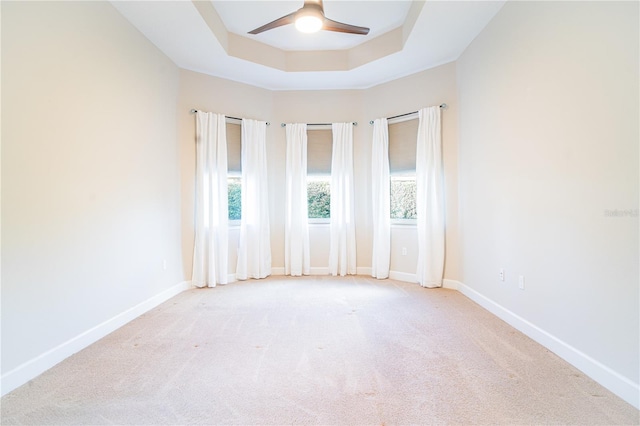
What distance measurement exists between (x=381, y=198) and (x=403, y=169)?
511 millimetres

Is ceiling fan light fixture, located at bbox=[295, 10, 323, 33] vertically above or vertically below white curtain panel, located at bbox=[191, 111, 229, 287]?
above

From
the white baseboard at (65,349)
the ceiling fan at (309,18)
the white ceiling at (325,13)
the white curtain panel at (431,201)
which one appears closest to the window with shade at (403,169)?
the white curtain panel at (431,201)

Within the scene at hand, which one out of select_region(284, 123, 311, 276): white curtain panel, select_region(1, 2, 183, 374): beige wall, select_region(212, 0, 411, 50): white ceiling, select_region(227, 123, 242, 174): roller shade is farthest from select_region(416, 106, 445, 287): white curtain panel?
select_region(1, 2, 183, 374): beige wall

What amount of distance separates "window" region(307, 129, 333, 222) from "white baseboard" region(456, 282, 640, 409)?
2662 mm

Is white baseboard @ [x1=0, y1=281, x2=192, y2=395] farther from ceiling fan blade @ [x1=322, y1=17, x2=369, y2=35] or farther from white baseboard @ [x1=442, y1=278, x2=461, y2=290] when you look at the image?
white baseboard @ [x1=442, y1=278, x2=461, y2=290]

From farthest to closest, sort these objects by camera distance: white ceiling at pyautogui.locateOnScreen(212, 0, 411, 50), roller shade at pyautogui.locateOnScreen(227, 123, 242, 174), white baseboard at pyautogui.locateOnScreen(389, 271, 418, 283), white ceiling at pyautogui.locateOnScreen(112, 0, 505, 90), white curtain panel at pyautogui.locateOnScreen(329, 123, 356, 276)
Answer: white curtain panel at pyautogui.locateOnScreen(329, 123, 356, 276)
roller shade at pyautogui.locateOnScreen(227, 123, 242, 174)
white baseboard at pyautogui.locateOnScreen(389, 271, 418, 283)
white ceiling at pyautogui.locateOnScreen(212, 0, 411, 50)
white ceiling at pyautogui.locateOnScreen(112, 0, 505, 90)

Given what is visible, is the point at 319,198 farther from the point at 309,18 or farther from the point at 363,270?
the point at 309,18

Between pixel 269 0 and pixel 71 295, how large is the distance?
3.15 metres

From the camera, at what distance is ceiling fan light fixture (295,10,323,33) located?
2.37 metres

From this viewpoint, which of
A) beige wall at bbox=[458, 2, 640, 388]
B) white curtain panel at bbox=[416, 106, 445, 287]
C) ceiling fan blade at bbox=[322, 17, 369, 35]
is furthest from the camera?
white curtain panel at bbox=[416, 106, 445, 287]

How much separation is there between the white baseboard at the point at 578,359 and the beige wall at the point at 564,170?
0.03 meters

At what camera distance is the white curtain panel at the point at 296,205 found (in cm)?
470

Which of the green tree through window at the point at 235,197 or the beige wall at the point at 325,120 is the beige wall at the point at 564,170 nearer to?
the beige wall at the point at 325,120

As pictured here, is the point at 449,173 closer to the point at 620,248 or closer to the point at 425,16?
the point at 425,16
